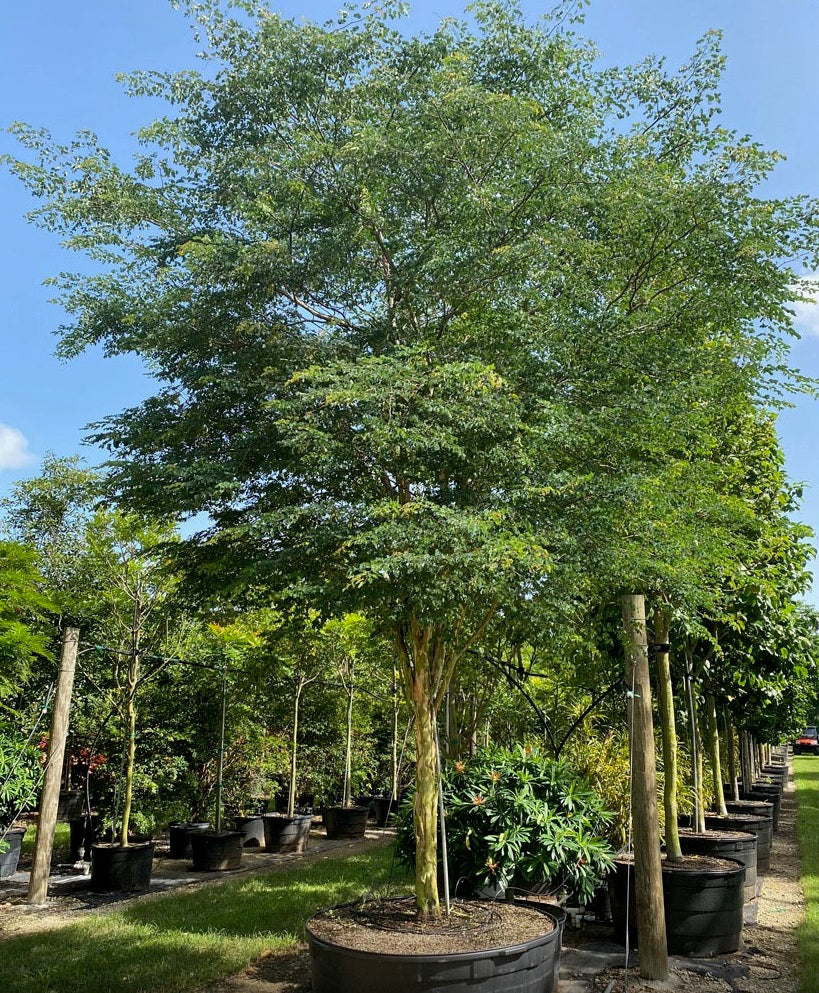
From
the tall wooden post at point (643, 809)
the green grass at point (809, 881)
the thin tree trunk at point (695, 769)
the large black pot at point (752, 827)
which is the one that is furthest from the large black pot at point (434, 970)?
the large black pot at point (752, 827)

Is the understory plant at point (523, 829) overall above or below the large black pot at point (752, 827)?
above

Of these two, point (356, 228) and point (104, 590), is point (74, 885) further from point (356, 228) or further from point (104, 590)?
point (356, 228)

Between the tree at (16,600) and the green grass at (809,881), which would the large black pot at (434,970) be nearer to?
the green grass at (809,881)

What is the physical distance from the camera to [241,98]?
549cm

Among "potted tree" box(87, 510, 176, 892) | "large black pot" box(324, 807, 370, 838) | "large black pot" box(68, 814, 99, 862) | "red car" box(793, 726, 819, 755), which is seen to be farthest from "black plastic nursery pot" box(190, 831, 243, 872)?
"red car" box(793, 726, 819, 755)

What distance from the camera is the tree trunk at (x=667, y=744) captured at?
6.30 meters

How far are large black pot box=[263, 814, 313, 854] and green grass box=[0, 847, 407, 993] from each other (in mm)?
2746

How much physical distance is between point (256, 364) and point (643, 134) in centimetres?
298

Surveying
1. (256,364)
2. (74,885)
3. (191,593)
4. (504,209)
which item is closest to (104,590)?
(74,885)

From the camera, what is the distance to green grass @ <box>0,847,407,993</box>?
208 inches

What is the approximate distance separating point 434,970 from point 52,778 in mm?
5573

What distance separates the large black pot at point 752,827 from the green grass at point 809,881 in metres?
0.42

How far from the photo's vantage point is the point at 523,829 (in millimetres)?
5961

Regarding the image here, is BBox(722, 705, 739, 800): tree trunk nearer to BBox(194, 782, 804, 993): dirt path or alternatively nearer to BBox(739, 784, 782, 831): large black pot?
BBox(739, 784, 782, 831): large black pot
